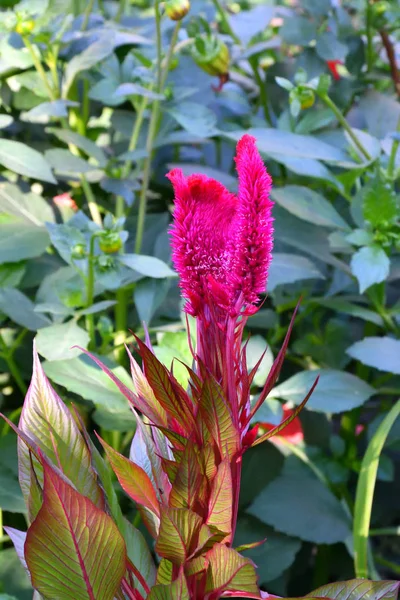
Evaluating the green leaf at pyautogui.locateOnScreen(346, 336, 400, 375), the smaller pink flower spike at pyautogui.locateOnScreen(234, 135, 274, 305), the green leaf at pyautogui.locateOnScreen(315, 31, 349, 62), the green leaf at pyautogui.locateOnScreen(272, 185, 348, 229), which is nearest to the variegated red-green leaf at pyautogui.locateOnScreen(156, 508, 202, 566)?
the smaller pink flower spike at pyautogui.locateOnScreen(234, 135, 274, 305)

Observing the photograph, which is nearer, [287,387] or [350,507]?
[287,387]

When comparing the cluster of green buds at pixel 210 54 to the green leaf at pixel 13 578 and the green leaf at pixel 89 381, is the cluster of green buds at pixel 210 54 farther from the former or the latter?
the green leaf at pixel 13 578

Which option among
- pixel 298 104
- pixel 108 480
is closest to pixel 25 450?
pixel 108 480

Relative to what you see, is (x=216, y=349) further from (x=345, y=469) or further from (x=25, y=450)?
(x=345, y=469)

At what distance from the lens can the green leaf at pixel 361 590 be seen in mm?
389

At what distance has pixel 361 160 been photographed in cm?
79

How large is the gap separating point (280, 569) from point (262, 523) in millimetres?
64

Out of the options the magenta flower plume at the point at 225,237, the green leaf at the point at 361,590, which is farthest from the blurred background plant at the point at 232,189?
the magenta flower plume at the point at 225,237

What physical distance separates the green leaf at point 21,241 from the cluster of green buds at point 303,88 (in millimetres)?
303

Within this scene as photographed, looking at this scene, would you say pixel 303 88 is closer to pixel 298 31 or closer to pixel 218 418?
pixel 298 31

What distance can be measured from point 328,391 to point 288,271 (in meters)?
0.14

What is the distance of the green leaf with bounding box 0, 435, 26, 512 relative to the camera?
623mm

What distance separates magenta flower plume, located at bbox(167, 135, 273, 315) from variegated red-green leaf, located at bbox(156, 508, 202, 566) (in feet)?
0.35

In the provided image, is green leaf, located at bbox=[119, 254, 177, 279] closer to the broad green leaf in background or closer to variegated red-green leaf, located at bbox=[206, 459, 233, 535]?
the broad green leaf in background
